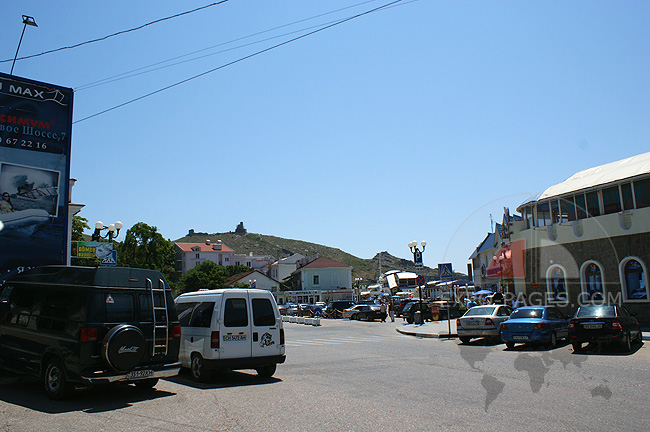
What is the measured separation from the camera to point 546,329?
57.3 feet

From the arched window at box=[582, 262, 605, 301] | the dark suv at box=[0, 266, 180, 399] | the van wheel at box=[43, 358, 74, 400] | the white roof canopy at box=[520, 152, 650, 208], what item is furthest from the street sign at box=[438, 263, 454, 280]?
the van wheel at box=[43, 358, 74, 400]

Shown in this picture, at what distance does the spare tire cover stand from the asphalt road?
2.16 feet

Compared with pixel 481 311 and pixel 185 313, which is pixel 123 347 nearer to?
pixel 185 313

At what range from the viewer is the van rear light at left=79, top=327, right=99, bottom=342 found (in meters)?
8.60

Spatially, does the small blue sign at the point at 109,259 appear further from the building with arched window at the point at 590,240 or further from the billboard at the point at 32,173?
the building with arched window at the point at 590,240

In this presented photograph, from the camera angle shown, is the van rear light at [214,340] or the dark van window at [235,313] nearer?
the van rear light at [214,340]

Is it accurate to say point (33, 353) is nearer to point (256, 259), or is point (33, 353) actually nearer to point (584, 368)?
point (584, 368)

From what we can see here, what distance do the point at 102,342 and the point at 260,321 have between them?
3.60 meters

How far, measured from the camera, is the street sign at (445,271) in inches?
982

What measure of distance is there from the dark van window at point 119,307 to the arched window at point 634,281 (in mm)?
23616

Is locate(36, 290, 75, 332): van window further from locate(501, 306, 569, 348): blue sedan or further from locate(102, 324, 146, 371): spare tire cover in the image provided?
locate(501, 306, 569, 348): blue sedan

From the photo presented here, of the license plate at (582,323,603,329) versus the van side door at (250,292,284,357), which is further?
the license plate at (582,323,603,329)

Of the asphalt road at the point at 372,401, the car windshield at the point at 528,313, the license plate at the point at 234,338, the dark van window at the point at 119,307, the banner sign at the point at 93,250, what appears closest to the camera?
the asphalt road at the point at 372,401

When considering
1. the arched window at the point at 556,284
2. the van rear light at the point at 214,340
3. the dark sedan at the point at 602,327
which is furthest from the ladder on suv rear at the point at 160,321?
the arched window at the point at 556,284
